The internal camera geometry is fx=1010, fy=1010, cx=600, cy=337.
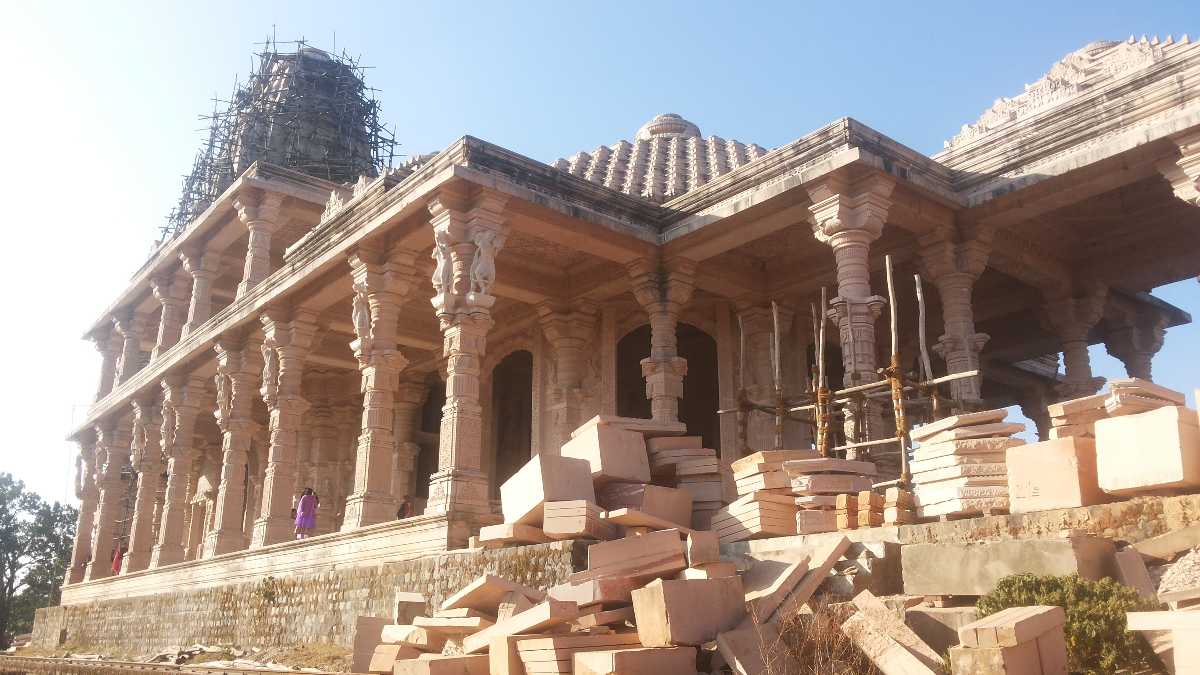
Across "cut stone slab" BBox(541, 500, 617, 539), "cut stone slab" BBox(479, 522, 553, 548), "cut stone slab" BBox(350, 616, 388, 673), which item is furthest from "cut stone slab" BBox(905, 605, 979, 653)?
"cut stone slab" BBox(350, 616, 388, 673)

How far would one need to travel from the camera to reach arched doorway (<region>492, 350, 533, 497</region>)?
2072cm

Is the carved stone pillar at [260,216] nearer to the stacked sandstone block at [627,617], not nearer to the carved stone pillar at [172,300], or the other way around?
the carved stone pillar at [172,300]

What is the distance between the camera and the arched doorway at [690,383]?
19.9 meters

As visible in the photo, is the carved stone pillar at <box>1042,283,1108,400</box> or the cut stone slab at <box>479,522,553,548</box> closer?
the cut stone slab at <box>479,522,553,548</box>

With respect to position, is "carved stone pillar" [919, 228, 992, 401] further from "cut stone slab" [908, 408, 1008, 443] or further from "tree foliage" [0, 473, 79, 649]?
"tree foliage" [0, 473, 79, 649]

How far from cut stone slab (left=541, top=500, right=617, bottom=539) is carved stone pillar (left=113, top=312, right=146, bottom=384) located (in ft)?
69.5

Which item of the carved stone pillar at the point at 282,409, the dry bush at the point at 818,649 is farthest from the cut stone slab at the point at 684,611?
the carved stone pillar at the point at 282,409

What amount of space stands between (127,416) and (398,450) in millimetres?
8156

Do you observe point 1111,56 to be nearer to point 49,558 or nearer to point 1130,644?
→ point 1130,644

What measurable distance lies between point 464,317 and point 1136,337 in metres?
11.3

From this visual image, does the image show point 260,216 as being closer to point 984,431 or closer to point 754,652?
point 984,431

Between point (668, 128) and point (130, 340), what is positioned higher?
point (668, 128)

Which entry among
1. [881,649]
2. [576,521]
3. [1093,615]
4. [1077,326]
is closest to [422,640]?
[576,521]

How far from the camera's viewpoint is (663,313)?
13500mm
